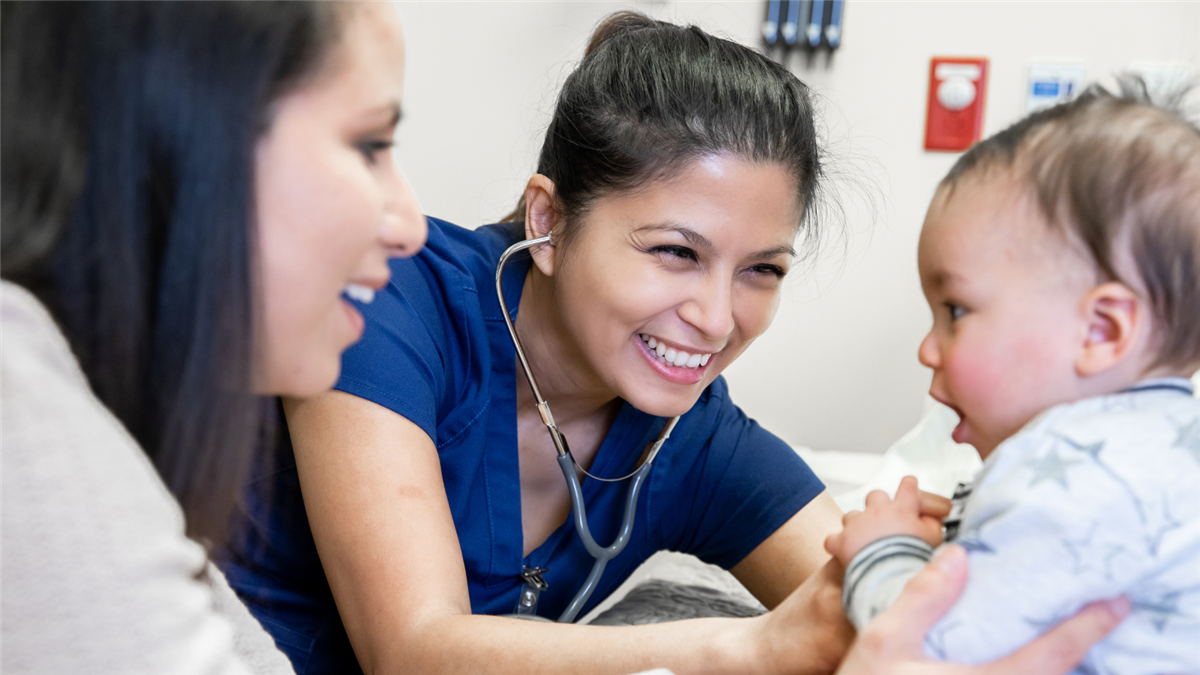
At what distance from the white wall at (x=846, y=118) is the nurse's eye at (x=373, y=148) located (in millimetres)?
1287

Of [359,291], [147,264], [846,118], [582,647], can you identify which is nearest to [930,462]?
[846,118]

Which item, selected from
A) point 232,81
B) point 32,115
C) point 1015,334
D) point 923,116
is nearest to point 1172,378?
point 1015,334

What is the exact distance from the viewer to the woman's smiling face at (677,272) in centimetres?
107

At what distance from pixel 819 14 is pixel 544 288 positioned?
3.67 feet

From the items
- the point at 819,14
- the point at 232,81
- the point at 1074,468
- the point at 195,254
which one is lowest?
the point at 1074,468

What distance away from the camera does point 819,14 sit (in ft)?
6.58

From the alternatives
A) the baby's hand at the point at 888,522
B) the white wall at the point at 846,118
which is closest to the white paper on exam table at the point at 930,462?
the white wall at the point at 846,118

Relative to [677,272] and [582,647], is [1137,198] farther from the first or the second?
[582,647]

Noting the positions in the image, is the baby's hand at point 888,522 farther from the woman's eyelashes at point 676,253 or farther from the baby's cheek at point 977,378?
the woman's eyelashes at point 676,253

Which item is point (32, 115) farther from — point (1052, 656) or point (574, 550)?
point (574, 550)

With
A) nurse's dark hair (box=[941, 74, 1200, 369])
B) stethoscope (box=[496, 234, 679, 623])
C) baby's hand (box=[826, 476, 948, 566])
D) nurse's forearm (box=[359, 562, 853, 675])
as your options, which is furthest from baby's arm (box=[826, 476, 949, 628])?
stethoscope (box=[496, 234, 679, 623])

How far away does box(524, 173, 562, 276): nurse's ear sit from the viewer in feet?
3.91

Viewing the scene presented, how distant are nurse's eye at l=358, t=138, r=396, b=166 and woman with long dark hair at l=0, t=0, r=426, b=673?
0.04ft

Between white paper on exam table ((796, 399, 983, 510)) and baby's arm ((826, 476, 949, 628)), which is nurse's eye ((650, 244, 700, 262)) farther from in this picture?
white paper on exam table ((796, 399, 983, 510))
